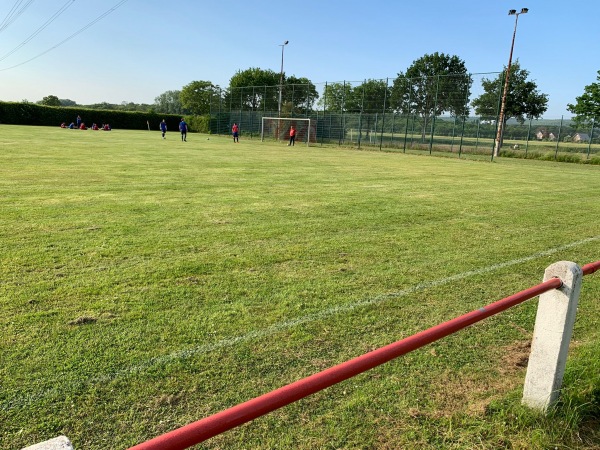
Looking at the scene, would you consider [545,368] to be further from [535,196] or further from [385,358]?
[535,196]

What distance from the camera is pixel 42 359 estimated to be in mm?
3258

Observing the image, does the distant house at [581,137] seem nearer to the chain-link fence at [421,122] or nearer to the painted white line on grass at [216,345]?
the chain-link fence at [421,122]

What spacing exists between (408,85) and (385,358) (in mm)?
34159

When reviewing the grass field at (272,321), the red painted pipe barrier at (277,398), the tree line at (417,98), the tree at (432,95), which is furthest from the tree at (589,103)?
the red painted pipe barrier at (277,398)

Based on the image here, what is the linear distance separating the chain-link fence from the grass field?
77.8 feet

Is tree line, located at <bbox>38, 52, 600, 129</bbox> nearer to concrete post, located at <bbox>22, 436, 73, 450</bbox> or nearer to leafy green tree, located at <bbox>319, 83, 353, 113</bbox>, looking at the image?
leafy green tree, located at <bbox>319, 83, 353, 113</bbox>

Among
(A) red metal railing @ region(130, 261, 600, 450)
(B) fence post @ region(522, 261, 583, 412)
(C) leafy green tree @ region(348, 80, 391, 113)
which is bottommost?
(B) fence post @ region(522, 261, 583, 412)

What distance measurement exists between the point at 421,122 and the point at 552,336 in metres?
32.2

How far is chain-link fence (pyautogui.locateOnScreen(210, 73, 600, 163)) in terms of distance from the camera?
3100cm

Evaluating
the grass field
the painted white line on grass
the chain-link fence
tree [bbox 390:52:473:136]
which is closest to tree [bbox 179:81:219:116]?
the chain-link fence

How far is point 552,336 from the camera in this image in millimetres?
2814

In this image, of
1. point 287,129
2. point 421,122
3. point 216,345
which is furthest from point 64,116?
point 216,345

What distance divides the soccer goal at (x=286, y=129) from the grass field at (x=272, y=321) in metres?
32.5

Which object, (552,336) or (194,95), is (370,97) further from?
(194,95)
